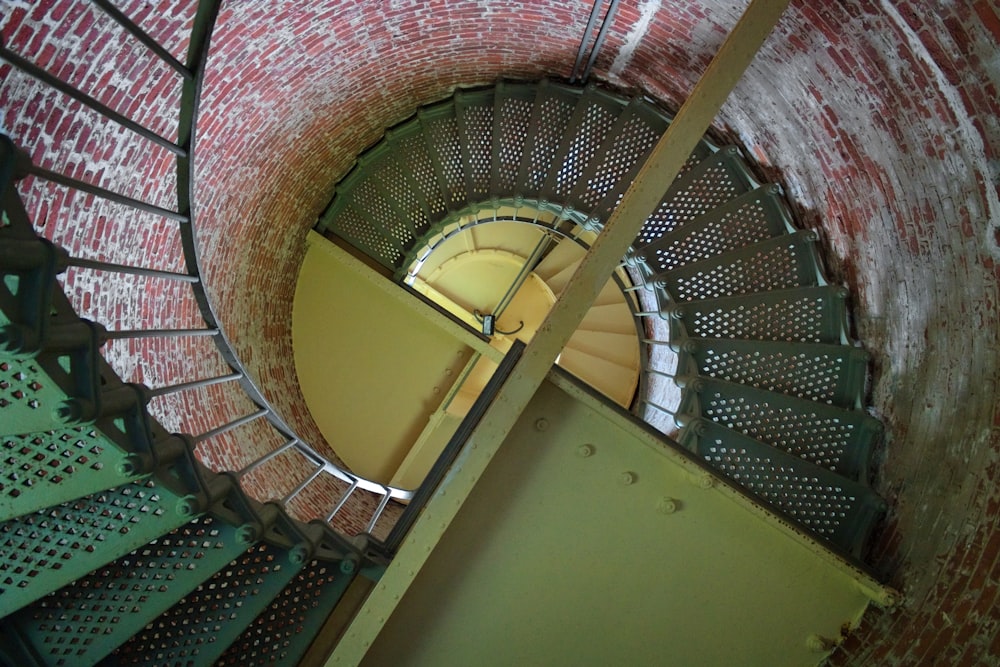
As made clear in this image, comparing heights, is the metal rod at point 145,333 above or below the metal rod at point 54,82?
below

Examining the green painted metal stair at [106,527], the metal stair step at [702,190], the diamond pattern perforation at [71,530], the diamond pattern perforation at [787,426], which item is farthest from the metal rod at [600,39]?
the diamond pattern perforation at [71,530]

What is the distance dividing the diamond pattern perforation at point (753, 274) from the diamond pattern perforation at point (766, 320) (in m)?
0.13

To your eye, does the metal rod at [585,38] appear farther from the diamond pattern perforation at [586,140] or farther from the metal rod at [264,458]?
the metal rod at [264,458]

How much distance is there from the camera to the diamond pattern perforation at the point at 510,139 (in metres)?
4.69

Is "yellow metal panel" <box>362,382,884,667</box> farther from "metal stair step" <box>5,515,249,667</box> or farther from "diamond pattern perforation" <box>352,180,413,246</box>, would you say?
"diamond pattern perforation" <box>352,180,413,246</box>

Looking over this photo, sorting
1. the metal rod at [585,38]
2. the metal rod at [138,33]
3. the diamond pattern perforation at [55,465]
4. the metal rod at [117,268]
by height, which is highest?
the metal rod at [585,38]

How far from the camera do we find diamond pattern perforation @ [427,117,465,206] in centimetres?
501

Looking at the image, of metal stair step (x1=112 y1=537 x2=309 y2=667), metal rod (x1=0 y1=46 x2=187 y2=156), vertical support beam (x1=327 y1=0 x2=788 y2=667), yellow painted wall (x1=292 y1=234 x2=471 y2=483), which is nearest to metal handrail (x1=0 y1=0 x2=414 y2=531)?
metal rod (x1=0 y1=46 x2=187 y2=156)

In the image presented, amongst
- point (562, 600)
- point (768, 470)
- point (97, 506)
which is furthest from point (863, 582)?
point (97, 506)

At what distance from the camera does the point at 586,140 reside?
4.46 m

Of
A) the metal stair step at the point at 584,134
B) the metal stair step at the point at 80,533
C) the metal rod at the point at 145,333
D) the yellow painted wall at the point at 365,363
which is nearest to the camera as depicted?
the metal rod at the point at 145,333

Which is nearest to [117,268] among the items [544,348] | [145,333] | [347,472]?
[145,333]

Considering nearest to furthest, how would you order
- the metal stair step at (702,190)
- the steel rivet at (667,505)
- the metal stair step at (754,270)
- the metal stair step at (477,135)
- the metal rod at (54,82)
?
1. the metal rod at (54,82)
2. the steel rivet at (667,505)
3. the metal stair step at (754,270)
4. the metal stair step at (702,190)
5. the metal stair step at (477,135)

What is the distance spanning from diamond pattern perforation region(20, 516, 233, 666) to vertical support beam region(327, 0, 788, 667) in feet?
2.30
